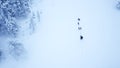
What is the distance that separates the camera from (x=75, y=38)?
31.2 m

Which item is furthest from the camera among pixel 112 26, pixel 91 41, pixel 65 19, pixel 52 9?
pixel 52 9

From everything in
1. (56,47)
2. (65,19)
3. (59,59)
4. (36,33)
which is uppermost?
(65,19)

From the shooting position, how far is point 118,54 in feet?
91.5

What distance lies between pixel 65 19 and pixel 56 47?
743 centimetres

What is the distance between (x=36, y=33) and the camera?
33.4m

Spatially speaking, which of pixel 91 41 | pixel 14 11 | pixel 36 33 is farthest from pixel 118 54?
pixel 14 11

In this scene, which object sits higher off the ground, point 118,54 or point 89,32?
point 89,32

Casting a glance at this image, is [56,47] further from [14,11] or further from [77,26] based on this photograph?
[14,11]

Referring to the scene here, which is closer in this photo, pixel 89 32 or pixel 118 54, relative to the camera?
pixel 118 54

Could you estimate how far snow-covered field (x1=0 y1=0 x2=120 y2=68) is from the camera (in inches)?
1111

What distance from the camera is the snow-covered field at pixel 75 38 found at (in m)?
28.2

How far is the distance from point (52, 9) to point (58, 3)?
232 cm

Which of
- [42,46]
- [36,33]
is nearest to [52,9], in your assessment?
[36,33]

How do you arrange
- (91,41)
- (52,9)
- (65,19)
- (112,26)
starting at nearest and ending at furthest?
(91,41), (112,26), (65,19), (52,9)
